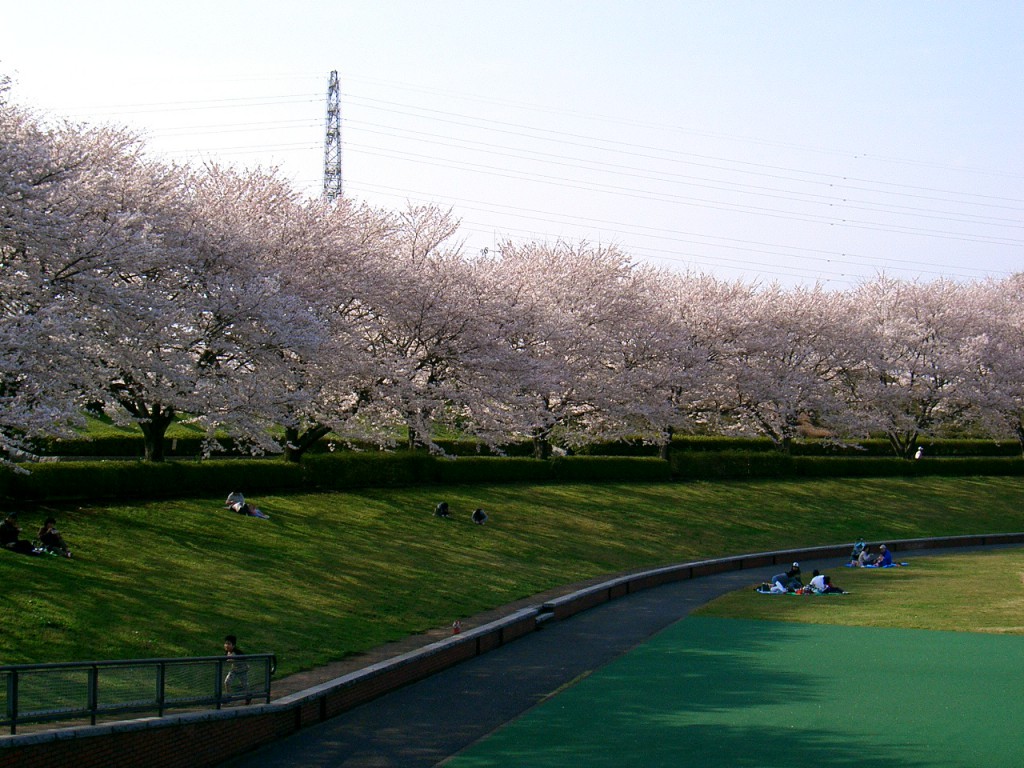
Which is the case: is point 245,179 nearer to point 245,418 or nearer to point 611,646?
point 245,418

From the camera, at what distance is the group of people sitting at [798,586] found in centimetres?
3092

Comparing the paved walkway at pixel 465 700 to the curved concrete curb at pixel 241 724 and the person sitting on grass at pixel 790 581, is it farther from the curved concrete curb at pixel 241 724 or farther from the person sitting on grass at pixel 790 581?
the person sitting on grass at pixel 790 581

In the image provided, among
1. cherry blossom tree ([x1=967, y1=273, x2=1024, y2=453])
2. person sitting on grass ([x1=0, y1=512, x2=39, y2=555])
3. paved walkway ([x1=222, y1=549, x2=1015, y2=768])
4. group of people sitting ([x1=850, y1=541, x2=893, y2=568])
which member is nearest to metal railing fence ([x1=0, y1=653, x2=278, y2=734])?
paved walkway ([x1=222, y1=549, x2=1015, y2=768])

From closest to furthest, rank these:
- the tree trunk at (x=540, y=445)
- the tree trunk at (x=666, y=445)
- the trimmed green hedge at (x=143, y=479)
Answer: the trimmed green hedge at (x=143, y=479)
the tree trunk at (x=540, y=445)
the tree trunk at (x=666, y=445)

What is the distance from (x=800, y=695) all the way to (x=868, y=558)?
20564 millimetres

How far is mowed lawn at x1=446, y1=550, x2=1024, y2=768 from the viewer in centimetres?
1459

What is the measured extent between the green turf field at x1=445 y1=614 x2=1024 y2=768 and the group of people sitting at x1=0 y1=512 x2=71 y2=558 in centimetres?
1092

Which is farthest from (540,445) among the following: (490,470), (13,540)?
(13,540)

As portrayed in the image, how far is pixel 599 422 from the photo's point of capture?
5091 cm

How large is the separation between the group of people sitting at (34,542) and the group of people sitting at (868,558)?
26674mm

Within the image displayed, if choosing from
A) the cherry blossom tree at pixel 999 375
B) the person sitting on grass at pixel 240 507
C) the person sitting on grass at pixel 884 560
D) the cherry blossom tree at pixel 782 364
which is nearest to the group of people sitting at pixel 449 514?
the person sitting on grass at pixel 240 507

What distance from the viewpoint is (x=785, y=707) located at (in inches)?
686

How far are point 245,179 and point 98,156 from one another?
8385 mm

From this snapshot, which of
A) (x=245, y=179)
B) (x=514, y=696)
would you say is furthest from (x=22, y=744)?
(x=245, y=179)
